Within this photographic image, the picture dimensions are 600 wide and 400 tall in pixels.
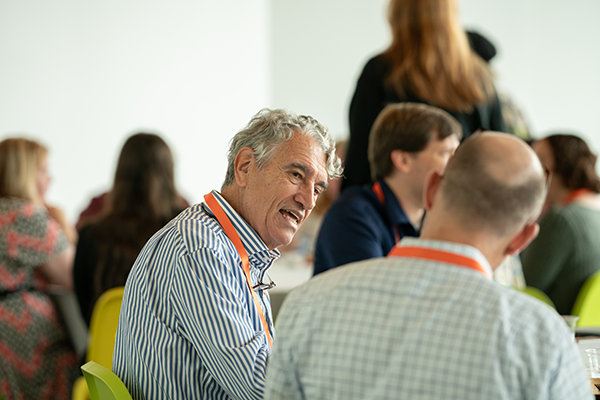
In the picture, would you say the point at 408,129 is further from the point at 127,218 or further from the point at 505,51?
the point at 505,51

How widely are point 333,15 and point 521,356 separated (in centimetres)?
630

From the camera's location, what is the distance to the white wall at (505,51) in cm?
590

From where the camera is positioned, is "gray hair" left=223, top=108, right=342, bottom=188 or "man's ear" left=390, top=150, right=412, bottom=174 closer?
"gray hair" left=223, top=108, right=342, bottom=188

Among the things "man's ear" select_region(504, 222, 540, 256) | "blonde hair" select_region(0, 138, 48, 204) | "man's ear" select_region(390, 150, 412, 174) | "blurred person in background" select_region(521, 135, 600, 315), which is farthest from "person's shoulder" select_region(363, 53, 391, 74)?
"blonde hair" select_region(0, 138, 48, 204)

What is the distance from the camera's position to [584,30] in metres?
5.88

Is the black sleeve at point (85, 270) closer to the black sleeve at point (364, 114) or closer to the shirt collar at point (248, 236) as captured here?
the black sleeve at point (364, 114)

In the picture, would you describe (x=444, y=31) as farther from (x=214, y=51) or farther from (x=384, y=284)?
(x=214, y=51)

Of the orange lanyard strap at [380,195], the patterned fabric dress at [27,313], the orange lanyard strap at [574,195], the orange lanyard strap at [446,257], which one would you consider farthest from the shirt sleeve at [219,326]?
the orange lanyard strap at [574,195]

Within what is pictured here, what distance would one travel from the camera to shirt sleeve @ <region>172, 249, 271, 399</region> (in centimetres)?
114

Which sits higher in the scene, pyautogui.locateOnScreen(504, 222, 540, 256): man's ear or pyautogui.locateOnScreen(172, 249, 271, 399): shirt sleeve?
pyautogui.locateOnScreen(504, 222, 540, 256): man's ear

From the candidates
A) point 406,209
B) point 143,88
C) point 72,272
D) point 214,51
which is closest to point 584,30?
point 214,51

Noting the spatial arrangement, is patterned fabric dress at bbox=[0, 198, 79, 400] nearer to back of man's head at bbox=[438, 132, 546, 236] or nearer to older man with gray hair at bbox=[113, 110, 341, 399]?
older man with gray hair at bbox=[113, 110, 341, 399]

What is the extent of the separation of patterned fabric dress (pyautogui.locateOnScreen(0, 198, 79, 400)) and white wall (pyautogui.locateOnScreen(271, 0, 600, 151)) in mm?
3856

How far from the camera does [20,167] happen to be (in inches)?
116
